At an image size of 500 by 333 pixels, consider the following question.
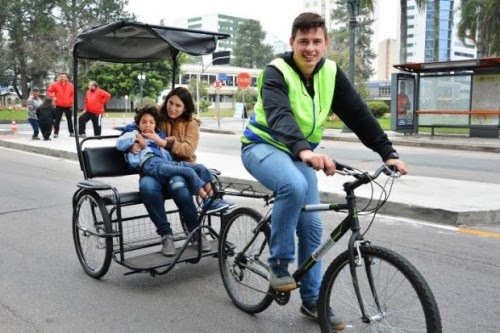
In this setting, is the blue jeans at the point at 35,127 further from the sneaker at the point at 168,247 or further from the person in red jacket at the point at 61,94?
the sneaker at the point at 168,247

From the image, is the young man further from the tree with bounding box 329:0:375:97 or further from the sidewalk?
the tree with bounding box 329:0:375:97

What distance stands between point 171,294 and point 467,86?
58.5 feet

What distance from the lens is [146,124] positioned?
15.6ft

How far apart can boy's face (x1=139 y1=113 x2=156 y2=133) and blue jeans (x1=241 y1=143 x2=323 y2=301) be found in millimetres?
1530

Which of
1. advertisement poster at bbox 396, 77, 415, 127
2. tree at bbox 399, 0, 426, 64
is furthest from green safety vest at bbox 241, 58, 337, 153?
tree at bbox 399, 0, 426, 64

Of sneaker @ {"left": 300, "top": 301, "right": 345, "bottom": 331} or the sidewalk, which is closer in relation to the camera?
sneaker @ {"left": 300, "top": 301, "right": 345, "bottom": 331}

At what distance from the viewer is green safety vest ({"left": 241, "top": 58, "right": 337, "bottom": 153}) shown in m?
3.21

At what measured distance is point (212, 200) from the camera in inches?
167

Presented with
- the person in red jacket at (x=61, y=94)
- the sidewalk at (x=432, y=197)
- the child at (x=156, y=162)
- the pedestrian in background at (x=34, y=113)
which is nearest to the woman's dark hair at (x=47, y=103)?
the person in red jacket at (x=61, y=94)

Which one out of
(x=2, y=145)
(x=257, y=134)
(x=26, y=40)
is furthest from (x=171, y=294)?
(x=26, y=40)

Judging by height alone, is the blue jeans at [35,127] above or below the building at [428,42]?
below

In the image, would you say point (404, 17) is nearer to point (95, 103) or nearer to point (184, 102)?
point (95, 103)

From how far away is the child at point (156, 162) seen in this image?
14.4ft

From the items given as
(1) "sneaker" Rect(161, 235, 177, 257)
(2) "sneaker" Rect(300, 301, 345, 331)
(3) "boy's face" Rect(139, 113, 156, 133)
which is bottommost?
(2) "sneaker" Rect(300, 301, 345, 331)
